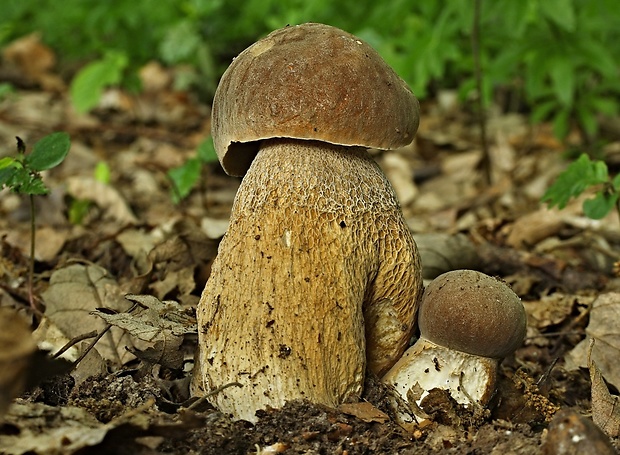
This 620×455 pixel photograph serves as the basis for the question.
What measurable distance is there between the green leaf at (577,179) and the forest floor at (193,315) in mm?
593

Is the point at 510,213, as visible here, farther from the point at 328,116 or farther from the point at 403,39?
the point at 328,116

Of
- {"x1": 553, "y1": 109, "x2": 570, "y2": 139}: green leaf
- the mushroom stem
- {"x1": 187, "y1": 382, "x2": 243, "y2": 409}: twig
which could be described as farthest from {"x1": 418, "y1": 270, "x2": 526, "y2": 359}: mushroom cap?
{"x1": 553, "y1": 109, "x2": 570, "y2": 139}: green leaf

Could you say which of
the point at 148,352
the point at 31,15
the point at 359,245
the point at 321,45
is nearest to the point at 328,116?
the point at 321,45

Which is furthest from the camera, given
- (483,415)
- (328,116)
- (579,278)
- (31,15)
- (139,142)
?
(31,15)

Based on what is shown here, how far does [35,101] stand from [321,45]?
25.1ft

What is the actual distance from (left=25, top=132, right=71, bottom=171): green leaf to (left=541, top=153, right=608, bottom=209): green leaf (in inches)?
99.2

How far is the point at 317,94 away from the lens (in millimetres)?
2350

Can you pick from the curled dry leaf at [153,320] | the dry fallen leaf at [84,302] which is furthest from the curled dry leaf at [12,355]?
the dry fallen leaf at [84,302]

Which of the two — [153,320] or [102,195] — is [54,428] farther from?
[102,195]

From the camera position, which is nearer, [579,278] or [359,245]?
[359,245]

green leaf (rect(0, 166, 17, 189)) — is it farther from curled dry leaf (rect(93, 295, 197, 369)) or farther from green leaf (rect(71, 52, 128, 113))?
green leaf (rect(71, 52, 128, 113))

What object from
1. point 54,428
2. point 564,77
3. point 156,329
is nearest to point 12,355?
point 54,428

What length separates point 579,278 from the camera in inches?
158

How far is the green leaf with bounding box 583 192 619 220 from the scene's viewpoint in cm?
329
